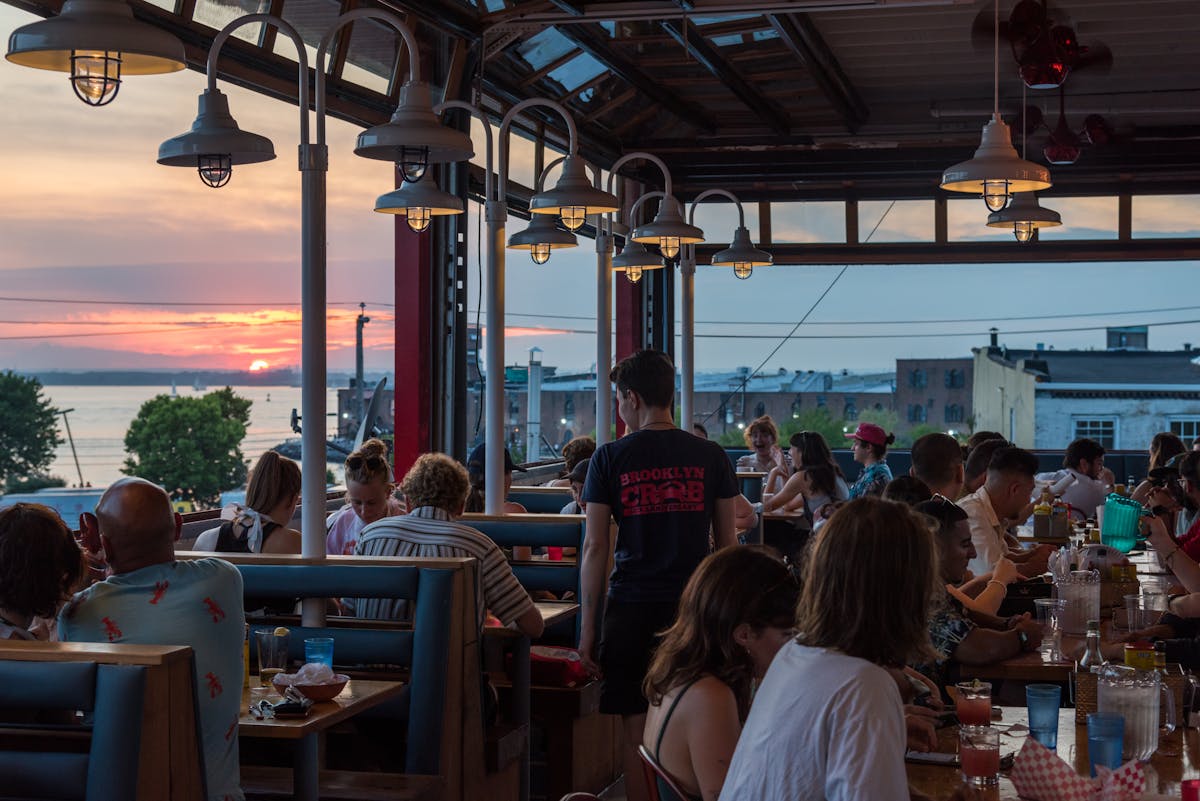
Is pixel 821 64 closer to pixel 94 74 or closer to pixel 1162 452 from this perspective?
pixel 1162 452

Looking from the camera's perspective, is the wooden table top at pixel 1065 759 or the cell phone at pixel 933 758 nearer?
the wooden table top at pixel 1065 759

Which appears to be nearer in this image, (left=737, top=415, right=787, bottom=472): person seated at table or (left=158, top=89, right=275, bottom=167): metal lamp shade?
(left=158, top=89, right=275, bottom=167): metal lamp shade

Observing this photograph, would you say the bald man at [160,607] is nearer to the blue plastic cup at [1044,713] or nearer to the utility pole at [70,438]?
the blue plastic cup at [1044,713]

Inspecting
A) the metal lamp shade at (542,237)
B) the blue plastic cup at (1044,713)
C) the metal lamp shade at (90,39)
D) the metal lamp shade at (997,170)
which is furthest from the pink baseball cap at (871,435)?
the metal lamp shade at (90,39)

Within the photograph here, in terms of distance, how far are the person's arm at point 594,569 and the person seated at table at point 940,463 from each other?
2.08m

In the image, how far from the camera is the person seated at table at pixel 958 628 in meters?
4.17

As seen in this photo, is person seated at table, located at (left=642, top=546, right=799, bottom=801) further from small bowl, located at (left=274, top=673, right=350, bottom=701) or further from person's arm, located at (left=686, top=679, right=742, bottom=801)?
small bowl, located at (left=274, top=673, right=350, bottom=701)

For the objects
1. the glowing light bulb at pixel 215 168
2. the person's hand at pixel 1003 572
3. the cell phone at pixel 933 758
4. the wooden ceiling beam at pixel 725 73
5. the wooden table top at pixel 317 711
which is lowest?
the wooden table top at pixel 317 711

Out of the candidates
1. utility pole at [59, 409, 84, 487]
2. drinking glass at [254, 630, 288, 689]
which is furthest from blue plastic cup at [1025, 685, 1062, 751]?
utility pole at [59, 409, 84, 487]

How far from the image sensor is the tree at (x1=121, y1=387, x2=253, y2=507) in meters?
7.26

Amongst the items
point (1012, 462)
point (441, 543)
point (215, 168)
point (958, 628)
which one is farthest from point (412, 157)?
point (1012, 462)

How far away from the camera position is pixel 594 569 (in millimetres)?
4363

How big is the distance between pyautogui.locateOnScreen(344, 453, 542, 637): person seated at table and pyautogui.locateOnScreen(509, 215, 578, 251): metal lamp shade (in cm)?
227

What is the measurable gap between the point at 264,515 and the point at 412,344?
254 cm
